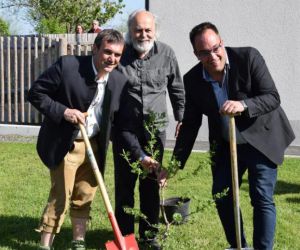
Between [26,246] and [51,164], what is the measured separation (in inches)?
35.6

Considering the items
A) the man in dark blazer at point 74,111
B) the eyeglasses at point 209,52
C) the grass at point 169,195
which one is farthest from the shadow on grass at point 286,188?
the eyeglasses at point 209,52

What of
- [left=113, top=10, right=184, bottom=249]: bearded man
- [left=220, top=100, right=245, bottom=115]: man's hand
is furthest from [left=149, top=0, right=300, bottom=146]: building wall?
[left=220, top=100, right=245, bottom=115]: man's hand

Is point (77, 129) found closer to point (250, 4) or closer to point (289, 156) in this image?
point (289, 156)

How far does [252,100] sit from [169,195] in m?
2.86

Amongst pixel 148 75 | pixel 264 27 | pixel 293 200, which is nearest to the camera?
pixel 148 75

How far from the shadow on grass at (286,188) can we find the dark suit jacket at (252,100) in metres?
2.72

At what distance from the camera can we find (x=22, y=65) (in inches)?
427

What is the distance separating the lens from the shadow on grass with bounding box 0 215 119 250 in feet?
14.5

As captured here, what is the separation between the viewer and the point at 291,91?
10203mm

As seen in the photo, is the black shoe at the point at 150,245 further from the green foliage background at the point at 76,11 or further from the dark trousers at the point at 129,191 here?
the green foliage background at the point at 76,11

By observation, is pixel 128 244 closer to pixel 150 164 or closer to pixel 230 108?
pixel 150 164

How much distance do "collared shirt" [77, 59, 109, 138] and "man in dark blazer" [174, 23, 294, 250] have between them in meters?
0.58

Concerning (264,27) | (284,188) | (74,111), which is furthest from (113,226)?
(264,27)

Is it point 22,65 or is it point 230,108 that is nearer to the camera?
point 230,108
